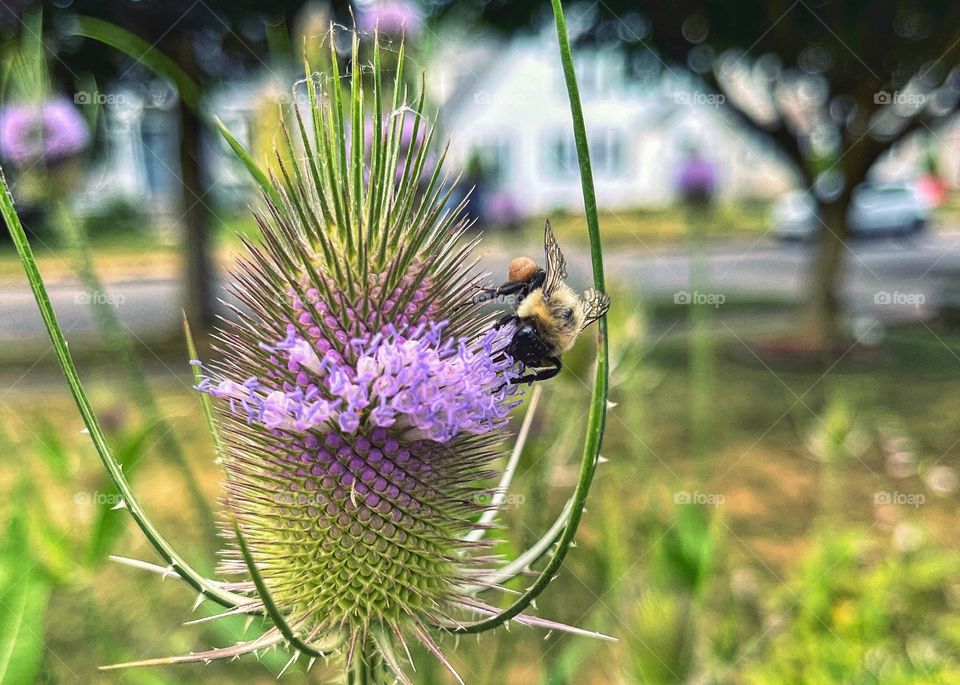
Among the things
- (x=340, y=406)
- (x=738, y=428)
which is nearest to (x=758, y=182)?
(x=738, y=428)

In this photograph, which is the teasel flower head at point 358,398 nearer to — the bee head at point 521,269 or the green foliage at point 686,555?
the bee head at point 521,269

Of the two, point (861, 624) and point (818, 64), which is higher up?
point (818, 64)

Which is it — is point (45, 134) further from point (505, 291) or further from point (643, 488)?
point (643, 488)

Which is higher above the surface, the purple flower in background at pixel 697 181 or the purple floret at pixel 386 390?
the purple floret at pixel 386 390

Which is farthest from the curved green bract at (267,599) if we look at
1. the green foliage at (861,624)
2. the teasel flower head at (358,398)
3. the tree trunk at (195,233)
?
the tree trunk at (195,233)

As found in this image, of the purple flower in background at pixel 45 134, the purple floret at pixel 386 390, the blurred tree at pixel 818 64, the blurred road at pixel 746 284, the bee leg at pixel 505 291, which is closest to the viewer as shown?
the purple floret at pixel 386 390

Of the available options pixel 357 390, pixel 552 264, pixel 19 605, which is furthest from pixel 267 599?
pixel 19 605

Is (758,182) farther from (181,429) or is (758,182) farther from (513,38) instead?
(181,429)
